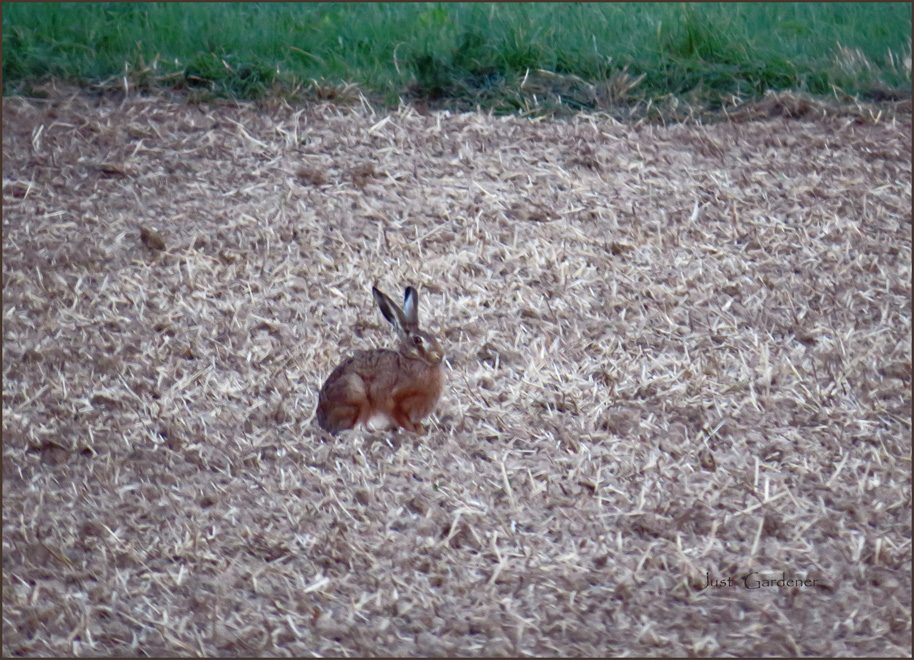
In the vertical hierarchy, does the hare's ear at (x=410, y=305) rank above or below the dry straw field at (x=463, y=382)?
above

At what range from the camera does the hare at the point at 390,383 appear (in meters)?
4.71

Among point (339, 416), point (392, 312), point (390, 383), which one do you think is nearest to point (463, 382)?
point (390, 383)

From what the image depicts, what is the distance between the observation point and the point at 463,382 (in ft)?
17.4

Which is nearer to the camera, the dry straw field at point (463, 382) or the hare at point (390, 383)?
the dry straw field at point (463, 382)

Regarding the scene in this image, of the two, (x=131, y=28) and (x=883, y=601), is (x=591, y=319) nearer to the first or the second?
(x=883, y=601)

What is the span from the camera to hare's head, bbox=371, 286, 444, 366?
472cm

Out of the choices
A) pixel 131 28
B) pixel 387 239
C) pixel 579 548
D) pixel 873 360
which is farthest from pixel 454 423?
pixel 131 28

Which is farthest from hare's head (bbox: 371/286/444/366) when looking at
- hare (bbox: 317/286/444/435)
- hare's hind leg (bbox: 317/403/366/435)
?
hare's hind leg (bbox: 317/403/366/435)

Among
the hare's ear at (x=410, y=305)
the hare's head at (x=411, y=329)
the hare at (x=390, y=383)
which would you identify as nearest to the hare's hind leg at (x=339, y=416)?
the hare at (x=390, y=383)

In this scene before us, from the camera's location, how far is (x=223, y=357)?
5426 millimetres

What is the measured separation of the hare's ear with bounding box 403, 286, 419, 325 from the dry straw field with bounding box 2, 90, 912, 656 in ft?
1.92

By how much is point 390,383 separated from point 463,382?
2.12 ft

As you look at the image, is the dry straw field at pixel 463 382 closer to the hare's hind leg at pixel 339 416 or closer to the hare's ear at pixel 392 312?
the hare's hind leg at pixel 339 416

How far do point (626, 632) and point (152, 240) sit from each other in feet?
13.4
